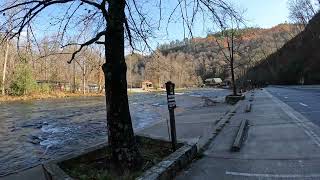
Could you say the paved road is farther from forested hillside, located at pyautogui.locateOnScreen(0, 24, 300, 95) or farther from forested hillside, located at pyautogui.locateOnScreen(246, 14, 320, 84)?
forested hillside, located at pyautogui.locateOnScreen(246, 14, 320, 84)

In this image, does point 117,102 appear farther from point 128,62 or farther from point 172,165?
point 128,62

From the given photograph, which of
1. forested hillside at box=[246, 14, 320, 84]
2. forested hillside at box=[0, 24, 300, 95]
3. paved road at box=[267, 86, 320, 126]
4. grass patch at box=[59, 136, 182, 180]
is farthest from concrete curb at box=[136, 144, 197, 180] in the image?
forested hillside at box=[246, 14, 320, 84]

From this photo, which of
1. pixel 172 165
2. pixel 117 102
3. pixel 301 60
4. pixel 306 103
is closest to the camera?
pixel 172 165

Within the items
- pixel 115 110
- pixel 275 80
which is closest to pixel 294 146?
pixel 115 110

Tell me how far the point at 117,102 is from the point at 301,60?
9159cm

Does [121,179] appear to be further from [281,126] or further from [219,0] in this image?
[281,126]

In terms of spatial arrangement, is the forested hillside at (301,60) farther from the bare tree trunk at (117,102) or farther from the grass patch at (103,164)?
the bare tree trunk at (117,102)

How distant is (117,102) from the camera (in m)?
7.99

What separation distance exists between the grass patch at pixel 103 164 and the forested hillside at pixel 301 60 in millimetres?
73589

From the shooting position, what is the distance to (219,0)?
8.98 meters

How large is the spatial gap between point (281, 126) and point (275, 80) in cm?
11360

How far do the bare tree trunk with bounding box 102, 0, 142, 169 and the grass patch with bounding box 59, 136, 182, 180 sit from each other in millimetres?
269

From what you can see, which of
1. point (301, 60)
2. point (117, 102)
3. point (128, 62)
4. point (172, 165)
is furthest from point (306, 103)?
point (301, 60)

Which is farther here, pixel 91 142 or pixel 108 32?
pixel 91 142
